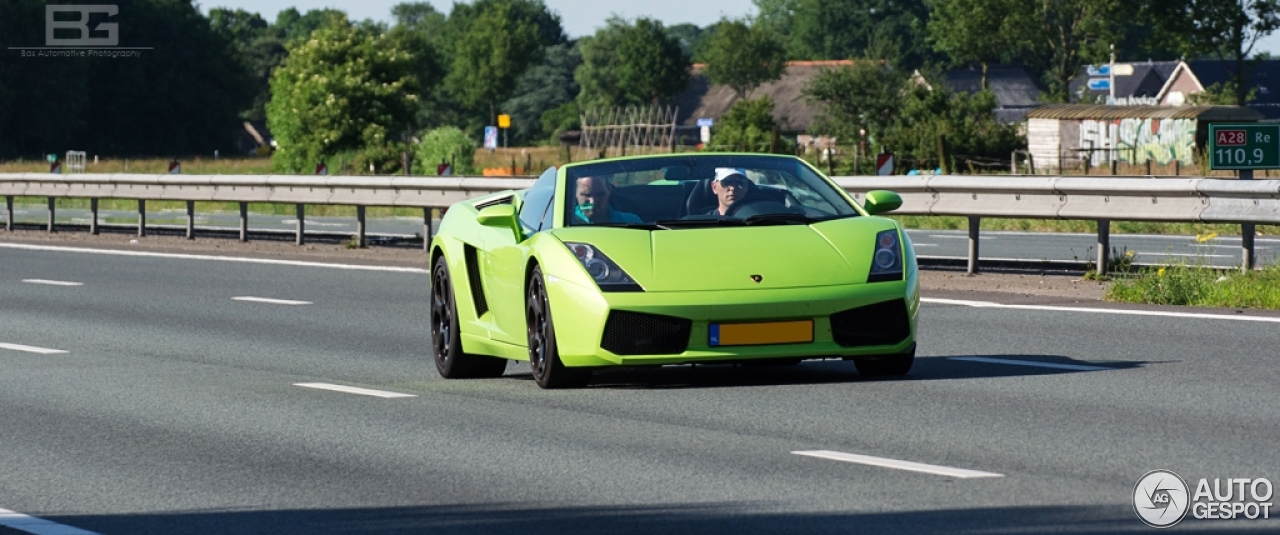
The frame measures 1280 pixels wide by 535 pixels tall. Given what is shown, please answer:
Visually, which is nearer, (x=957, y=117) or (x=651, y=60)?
(x=957, y=117)

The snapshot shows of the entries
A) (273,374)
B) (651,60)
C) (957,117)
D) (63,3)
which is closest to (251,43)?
(651,60)

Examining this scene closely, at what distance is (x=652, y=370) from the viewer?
11055 millimetres

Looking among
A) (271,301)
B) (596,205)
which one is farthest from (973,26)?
(596,205)

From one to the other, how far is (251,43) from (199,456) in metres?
176

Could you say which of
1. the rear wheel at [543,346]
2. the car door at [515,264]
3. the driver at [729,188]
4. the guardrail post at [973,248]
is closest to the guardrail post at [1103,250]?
the guardrail post at [973,248]

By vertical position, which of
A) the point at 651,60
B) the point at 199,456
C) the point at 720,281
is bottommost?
the point at 199,456

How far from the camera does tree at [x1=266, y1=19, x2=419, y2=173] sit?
248ft

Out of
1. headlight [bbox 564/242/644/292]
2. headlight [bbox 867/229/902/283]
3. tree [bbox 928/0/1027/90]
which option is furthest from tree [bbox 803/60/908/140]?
headlight [bbox 564/242/644/292]

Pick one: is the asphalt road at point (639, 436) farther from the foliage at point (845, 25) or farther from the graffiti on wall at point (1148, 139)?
the foliage at point (845, 25)

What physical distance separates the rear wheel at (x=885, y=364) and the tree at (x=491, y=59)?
14361cm

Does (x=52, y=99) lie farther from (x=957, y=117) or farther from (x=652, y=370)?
(x=652, y=370)

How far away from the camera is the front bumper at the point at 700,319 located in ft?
31.1

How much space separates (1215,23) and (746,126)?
64.9ft

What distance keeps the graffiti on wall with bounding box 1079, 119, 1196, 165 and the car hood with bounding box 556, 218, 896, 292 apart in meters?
64.8
